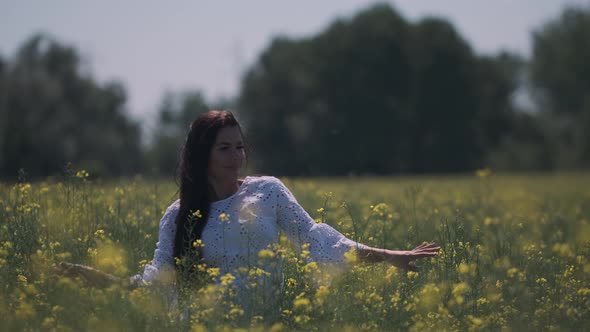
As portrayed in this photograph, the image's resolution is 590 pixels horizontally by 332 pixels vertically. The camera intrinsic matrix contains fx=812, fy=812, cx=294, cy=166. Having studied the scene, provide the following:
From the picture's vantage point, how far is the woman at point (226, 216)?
5.27 metres

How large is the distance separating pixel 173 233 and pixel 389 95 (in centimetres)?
4803

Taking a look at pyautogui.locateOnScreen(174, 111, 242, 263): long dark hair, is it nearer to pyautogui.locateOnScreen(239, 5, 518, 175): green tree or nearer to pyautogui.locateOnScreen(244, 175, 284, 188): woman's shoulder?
pyautogui.locateOnScreen(244, 175, 284, 188): woman's shoulder

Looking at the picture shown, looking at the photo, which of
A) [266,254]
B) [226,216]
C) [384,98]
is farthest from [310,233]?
[384,98]

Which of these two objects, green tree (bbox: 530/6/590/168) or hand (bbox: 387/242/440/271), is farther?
green tree (bbox: 530/6/590/168)

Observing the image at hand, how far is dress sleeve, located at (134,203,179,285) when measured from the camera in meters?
5.19

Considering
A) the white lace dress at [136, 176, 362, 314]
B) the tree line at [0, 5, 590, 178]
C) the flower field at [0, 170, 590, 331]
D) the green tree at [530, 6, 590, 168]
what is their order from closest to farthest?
the flower field at [0, 170, 590, 331] → the white lace dress at [136, 176, 362, 314] → the tree line at [0, 5, 590, 178] → the green tree at [530, 6, 590, 168]

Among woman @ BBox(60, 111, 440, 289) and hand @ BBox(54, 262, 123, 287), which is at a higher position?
woman @ BBox(60, 111, 440, 289)

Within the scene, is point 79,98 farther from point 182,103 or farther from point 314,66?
point 182,103

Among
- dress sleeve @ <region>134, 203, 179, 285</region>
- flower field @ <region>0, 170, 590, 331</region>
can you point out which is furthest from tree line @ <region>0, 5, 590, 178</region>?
dress sleeve @ <region>134, 203, 179, 285</region>

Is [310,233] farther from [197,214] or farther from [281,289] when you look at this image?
[197,214]

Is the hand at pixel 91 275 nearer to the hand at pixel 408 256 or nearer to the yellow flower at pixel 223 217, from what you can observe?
the yellow flower at pixel 223 217

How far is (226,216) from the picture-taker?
518 centimetres

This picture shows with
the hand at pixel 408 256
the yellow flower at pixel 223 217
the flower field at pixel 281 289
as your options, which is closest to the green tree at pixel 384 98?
the flower field at pixel 281 289

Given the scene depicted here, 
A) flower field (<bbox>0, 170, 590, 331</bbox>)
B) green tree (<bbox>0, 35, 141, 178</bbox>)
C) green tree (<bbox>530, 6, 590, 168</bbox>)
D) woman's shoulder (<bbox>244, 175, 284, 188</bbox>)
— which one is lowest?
flower field (<bbox>0, 170, 590, 331</bbox>)
